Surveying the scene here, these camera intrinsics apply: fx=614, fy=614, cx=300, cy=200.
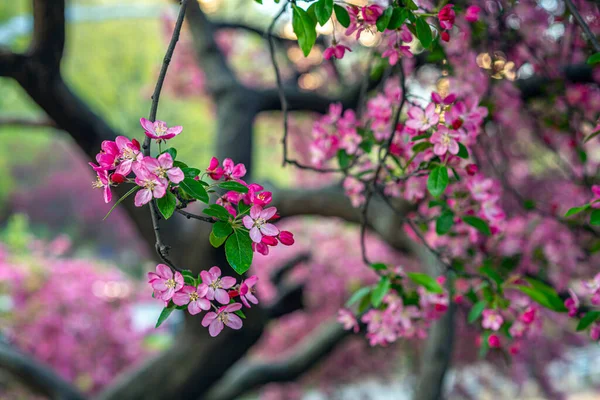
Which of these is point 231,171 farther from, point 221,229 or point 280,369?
point 280,369

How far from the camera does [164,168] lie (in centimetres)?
70

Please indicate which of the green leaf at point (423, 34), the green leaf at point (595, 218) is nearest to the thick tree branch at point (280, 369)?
the green leaf at point (595, 218)

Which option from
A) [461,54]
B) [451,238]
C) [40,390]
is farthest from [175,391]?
[461,54]

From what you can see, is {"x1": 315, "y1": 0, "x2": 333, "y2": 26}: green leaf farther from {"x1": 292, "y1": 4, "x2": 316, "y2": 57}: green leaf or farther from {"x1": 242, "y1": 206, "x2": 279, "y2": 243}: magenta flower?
{"x1": 242, "y1": 206, "x2": 279, "y2": 243}: magenta flower

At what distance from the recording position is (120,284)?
438 centimetres

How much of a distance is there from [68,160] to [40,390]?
34.6ft

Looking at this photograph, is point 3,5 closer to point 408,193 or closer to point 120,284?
point 120,284

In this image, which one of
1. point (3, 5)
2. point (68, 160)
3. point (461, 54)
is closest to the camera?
point (461, 54)

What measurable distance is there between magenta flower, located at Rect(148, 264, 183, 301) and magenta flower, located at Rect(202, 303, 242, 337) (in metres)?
0.06

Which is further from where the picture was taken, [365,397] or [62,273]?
[365,397]

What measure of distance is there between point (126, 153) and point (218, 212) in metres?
0.13

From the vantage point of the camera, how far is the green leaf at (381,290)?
3.63ft

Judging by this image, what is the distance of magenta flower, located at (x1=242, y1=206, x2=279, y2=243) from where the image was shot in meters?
0.74

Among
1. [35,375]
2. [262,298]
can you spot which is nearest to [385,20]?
[35,375]
